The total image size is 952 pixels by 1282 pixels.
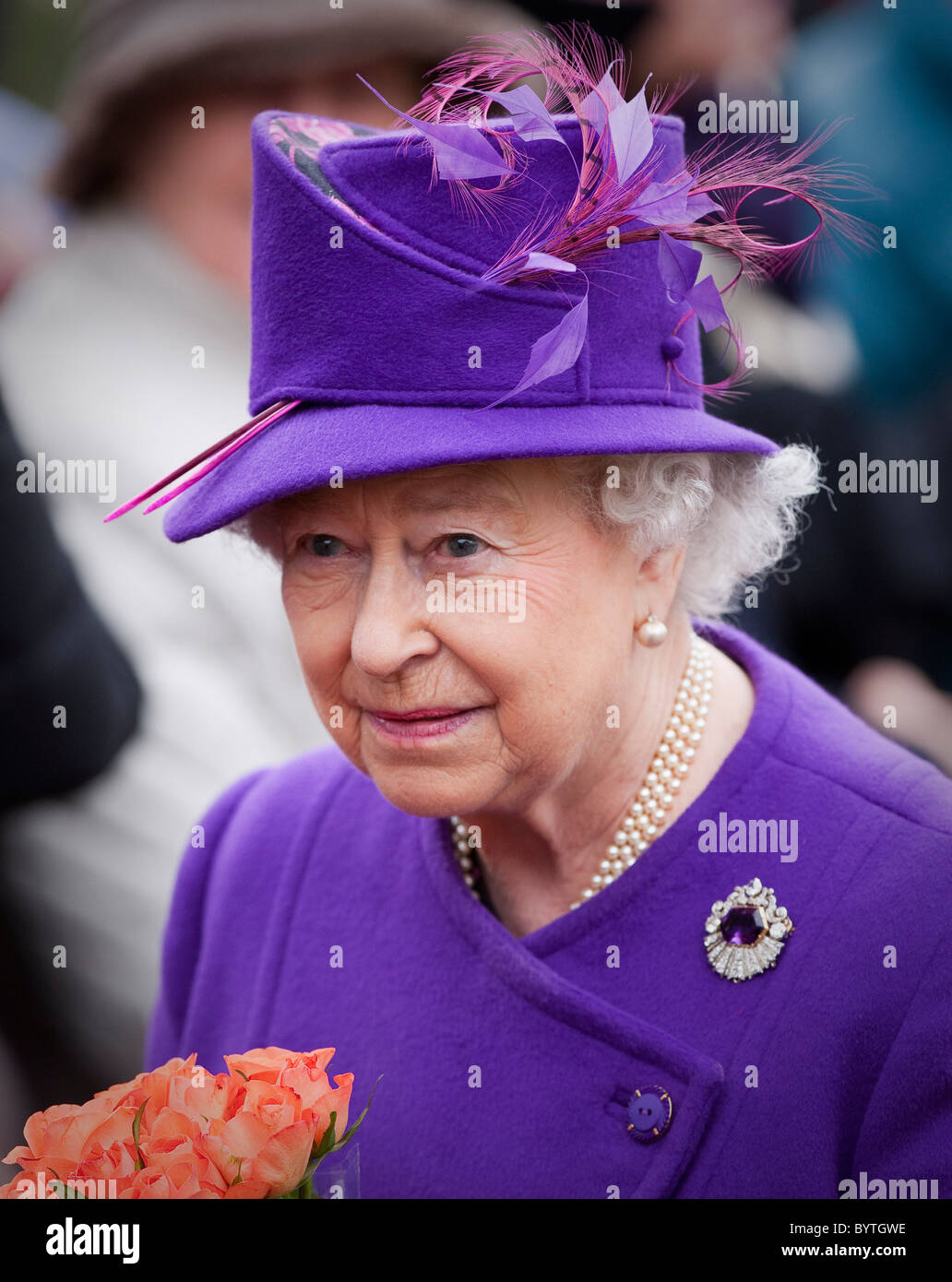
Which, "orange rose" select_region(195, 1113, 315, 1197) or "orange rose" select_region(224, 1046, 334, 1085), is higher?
"orange rose" select_region(224, 1046, 334, 1085)

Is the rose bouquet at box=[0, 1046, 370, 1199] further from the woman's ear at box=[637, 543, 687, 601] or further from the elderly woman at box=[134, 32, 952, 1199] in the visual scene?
the woman's ear at box=[637, 543, 687, 601]

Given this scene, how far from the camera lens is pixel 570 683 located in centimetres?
176

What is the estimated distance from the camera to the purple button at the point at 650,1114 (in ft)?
5.79

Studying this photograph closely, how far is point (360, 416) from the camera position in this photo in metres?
1.69

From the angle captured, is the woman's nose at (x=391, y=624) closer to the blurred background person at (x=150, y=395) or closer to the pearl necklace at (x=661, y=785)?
the pearl necklace at (x=661, y=785)

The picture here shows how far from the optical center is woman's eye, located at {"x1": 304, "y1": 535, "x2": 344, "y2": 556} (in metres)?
1.83

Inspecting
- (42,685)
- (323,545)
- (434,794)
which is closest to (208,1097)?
(434,794)

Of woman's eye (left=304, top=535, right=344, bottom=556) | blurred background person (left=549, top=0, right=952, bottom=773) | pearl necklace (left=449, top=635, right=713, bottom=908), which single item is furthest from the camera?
blurred background person (left=549, top=0, right=952, bottom=773)

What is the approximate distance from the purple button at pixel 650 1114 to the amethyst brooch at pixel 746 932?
17cm

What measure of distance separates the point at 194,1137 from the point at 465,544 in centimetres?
75

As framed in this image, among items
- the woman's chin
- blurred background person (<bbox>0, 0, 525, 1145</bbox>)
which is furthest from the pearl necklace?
blurred background person (<bbox>0, 0, 525, 1145</bbox>)

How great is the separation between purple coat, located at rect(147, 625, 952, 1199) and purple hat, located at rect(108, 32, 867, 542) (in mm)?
511

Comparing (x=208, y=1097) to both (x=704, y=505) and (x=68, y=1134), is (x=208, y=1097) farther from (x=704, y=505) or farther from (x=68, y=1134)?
(x=704, y=505)

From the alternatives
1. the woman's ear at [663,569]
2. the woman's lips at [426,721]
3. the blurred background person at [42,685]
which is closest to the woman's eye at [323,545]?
the woman's lips at [426,721]
